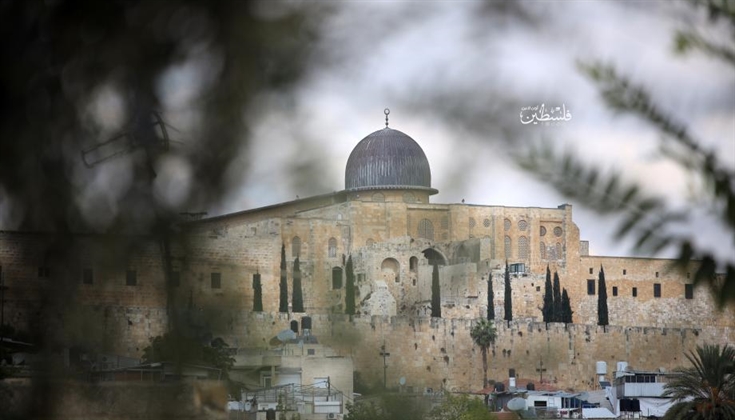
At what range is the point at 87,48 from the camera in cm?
168

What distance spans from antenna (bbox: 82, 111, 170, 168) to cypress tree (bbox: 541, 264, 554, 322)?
39.1m

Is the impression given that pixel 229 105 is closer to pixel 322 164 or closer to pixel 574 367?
pixel 322 164

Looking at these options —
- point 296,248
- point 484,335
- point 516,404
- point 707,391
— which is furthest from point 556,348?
point 296,248

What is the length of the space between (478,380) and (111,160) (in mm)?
37222

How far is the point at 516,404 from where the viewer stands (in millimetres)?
32375

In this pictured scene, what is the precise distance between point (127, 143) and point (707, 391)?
2434 centimetres

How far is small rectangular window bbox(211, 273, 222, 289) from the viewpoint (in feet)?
5.11

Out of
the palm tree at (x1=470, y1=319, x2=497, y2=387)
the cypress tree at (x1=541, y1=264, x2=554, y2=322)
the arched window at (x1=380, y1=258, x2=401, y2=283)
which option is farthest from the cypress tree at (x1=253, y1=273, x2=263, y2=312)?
the cypress tree at (x1=541, y1=264, x2=554, y2=322)

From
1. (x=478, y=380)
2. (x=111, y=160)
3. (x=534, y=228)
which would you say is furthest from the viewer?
(x=534, y=228)

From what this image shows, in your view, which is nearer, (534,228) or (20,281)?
(20,281)

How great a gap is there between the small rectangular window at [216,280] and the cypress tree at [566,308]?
130 feet

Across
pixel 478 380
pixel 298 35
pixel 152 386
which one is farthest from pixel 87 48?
pixel 478 380

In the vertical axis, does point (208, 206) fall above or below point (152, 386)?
above

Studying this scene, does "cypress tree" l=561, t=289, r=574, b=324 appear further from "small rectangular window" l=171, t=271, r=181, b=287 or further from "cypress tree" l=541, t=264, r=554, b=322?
"small rectangular window" l=171, t=271, r=181, b=287
